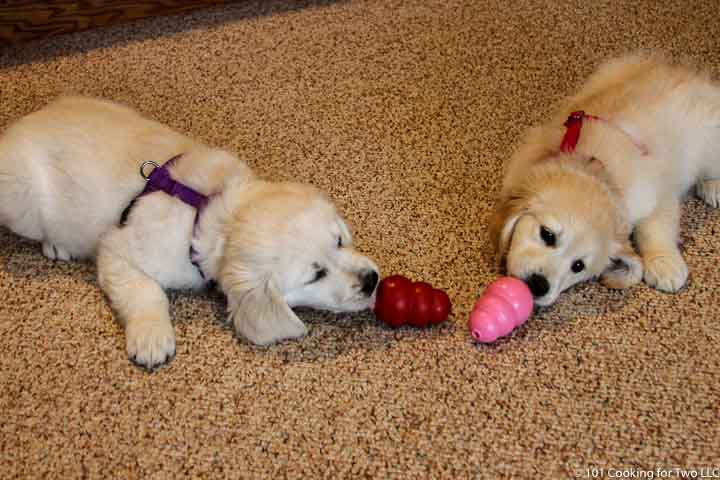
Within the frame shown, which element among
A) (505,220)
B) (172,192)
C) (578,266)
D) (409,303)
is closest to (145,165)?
(172,192)

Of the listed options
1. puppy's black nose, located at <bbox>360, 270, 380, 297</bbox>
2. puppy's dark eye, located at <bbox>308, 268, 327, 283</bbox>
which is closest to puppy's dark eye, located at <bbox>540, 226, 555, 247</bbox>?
puppy's black nose, located at <bbox>360, 270, 380, 297</bbox>

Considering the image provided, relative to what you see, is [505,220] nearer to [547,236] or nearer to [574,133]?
[547,236]

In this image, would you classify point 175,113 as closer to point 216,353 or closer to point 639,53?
point 216,353

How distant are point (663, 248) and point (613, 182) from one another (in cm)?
26

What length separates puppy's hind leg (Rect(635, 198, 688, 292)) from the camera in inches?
69.9

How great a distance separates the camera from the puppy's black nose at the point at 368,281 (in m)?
Result: 1.55

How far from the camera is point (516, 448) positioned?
4.72ft

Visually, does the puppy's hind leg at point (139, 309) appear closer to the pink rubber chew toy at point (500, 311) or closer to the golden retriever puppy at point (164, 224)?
the golden retriever puppy at point (164, 224)

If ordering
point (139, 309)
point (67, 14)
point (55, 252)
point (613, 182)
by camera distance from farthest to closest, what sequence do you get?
point (67, 14) → point (55, 252) → point (613, 182) → point (139, 309)

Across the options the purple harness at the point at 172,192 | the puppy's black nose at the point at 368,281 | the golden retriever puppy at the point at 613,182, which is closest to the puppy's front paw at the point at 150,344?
the purple harness at the point at 172,192

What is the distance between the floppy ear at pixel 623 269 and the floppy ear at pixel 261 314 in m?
0.85

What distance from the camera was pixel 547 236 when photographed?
5.43ft

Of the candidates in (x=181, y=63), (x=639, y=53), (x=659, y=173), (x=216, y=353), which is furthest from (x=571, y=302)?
(x=181, y=63)

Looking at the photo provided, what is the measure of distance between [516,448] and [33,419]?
3.68 feet
